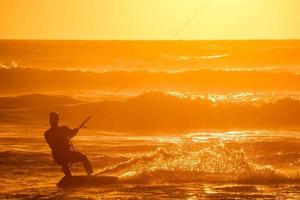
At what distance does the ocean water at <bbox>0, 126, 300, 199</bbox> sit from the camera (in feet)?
46.0

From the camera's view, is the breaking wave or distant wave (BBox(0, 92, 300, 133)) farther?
distant wave (BBox(0, 92, 300, 133))

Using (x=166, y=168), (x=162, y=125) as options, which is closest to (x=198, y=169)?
(x=166, y=168)

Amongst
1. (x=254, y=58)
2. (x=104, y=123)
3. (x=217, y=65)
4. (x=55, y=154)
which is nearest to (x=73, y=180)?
(x=55, y=154)

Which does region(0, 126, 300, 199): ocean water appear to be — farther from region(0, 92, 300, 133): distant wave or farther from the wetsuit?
region(0, 92, 300, 133): distant wave

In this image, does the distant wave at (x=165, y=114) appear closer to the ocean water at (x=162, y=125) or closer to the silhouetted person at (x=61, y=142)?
the ocean water at (x=162, y=125)

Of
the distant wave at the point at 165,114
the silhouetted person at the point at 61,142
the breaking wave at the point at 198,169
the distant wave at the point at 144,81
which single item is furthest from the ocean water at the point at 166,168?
the distant wave at the point at 144,81

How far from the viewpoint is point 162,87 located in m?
43.4

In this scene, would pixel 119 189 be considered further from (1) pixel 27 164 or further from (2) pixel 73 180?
(1) pixel 27 164

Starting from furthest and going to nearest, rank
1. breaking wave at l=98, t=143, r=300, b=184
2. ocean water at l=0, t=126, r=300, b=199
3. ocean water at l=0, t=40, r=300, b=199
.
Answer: breaking wave at l=98, t=143, r=300, b=184 → ocean water at l=0, t=40, r=300, b=199 → ocean water at l=0, t=126, r=300, b=199

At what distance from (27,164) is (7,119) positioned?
10784mm

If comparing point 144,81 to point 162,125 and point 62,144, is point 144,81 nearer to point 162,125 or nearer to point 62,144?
point 162,125

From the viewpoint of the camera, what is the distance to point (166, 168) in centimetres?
1614

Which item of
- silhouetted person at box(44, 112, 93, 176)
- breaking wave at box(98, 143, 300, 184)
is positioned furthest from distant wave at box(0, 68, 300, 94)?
silhouetted person at box(44, 112, 93, 176)

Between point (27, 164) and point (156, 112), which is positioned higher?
point (156, 112)
